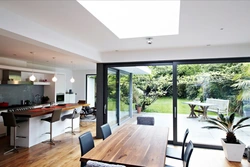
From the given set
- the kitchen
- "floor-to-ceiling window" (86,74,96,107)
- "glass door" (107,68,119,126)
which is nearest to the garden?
"glass door" (107,68,119,126)

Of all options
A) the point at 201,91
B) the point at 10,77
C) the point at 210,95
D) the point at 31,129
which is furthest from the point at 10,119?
the point at 210,95

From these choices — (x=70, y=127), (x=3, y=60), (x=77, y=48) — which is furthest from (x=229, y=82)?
(x=3, y=60)

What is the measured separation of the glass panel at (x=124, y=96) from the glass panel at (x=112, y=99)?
0.27 meters

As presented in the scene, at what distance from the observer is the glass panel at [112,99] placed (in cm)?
532

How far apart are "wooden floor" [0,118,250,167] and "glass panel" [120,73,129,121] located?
1.92 m

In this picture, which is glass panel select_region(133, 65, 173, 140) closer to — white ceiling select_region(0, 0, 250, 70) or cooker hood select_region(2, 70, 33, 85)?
white ceiling select_region(0, 0, 250, 70)

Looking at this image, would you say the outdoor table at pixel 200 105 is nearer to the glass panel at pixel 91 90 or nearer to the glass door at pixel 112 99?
the glass door at pixel 112 99

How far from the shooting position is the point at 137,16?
9.55 feet

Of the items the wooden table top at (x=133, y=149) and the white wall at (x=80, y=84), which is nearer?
the wooden table top at (x=133, y=149)

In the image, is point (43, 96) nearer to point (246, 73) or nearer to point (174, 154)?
point (174, 154)

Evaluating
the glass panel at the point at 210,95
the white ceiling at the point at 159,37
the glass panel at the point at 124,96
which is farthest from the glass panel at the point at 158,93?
the white ceiling at the point at 159,37

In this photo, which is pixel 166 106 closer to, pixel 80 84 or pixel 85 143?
pixel 85 143

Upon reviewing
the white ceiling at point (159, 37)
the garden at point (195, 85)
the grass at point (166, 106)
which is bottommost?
the grass at point (166, 106)

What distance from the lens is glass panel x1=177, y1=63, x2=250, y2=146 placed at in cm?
422
